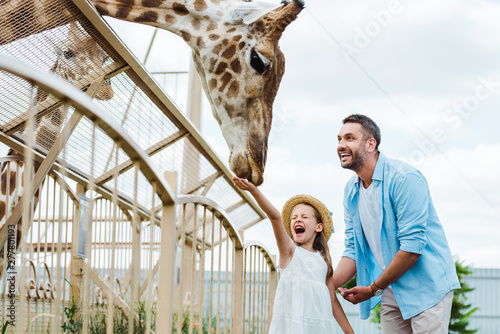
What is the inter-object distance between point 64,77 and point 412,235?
75.8 inches

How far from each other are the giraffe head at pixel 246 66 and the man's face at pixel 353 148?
39.0 inches

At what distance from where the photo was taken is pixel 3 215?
3.79 meters

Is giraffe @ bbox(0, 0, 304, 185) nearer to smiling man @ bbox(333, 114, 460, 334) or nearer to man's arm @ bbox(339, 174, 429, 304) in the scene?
smiling man @ bbox(333, 114, 460, 334)

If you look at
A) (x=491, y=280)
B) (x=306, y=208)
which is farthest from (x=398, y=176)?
(x=491, y=280)

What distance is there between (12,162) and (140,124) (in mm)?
902

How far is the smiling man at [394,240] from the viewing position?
293 cm

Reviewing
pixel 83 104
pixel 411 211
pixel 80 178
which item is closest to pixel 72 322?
pixel 80 178

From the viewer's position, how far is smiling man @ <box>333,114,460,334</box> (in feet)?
9.62

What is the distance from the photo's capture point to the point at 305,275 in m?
3.21

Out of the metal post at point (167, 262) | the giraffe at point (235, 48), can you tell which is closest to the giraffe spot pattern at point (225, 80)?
the giraffe at point (235, 48)

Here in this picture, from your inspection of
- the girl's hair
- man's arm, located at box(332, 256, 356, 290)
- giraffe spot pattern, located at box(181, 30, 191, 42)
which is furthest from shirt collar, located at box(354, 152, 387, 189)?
giraffe spot pattern, located at box(181, 30, 191, 42)

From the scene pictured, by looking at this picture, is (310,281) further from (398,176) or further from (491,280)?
(491,280)

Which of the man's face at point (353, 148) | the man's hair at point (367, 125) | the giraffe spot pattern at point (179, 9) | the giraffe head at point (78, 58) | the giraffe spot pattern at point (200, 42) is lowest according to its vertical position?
the man's face at point (353, 148)

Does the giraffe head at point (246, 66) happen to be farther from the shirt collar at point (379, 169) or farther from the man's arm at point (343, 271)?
the shirt collar at point (379, 169)
